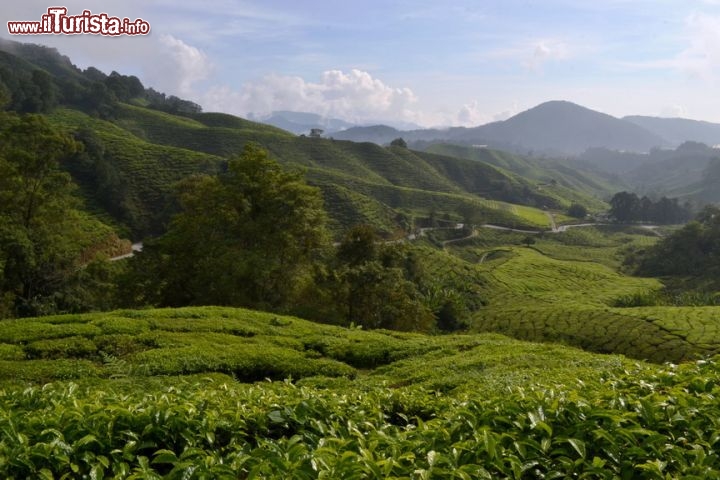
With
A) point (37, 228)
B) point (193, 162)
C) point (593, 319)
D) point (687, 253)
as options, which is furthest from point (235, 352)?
point (687, 253)

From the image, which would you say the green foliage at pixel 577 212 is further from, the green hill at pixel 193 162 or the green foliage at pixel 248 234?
the green foliage at pixel 248 234

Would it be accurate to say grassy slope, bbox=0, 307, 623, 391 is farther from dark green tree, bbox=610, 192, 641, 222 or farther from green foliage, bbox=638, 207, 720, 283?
dark green tree, bbox=610, 192, 641, 222

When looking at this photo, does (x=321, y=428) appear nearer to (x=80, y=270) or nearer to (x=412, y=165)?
(x=80, y=270)

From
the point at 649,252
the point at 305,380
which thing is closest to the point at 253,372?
the point at 305,380

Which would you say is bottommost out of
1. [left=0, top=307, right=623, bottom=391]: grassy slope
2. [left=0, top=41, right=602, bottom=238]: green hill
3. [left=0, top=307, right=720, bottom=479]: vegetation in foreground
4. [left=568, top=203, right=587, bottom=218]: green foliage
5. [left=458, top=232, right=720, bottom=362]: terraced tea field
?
[left=458, top=232, right=720, bottom=362]: terraced tea field

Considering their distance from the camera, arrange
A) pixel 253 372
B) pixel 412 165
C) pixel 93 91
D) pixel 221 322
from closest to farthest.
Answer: pixel 253 372
pixel 221 322
pixel 93 91
pixel 412 165

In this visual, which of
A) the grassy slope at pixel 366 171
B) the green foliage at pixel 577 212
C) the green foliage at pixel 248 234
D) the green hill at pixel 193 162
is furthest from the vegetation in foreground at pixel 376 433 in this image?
the green foliage at pixel 577 212

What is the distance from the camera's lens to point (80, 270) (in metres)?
28.3

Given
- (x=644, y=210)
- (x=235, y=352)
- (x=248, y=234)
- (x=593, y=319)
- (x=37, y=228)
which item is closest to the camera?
(x=235, y=352)

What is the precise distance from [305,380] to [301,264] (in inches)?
625

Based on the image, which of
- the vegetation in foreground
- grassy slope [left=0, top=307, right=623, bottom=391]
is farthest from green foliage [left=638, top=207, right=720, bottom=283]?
the vegetation in foreground

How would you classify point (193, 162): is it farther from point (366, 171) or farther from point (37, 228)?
point (366, 171)

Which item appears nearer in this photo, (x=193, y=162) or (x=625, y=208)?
(x=193, y=162)

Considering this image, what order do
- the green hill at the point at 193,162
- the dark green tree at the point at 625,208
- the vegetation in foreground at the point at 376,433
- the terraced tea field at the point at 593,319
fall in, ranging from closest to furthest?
the vegetation in foreground at the point at 376,433, the terraced tea field at the point at 593,319, the green hill at the point at 193,162, the dark green tree at the point at 625,208
